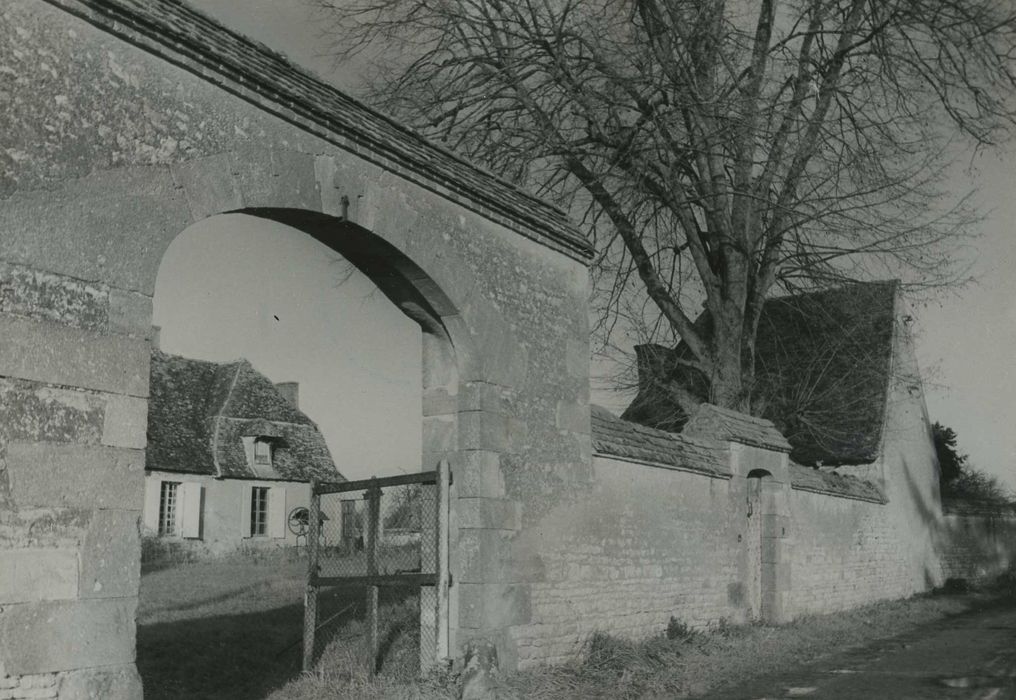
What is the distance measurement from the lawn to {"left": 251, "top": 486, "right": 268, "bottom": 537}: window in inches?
446

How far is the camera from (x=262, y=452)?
1155 inches

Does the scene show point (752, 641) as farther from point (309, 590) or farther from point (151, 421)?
point (151, 421)

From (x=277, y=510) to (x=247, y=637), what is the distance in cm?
1778

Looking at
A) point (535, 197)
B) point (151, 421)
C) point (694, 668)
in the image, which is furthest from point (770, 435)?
point (151, 421)

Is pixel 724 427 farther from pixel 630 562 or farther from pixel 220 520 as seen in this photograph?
pixel 220 520

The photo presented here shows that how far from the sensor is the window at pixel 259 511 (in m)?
28.5

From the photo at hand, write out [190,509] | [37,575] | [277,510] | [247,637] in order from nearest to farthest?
[37,575] → [247,637] → [190,509] → [277,510]

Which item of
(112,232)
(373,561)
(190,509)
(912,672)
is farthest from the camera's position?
(190,509)

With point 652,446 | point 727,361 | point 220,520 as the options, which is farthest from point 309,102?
point 220,520

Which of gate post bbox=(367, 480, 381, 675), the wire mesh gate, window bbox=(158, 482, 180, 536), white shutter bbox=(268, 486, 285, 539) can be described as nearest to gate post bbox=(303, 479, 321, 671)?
the wire mesh gate

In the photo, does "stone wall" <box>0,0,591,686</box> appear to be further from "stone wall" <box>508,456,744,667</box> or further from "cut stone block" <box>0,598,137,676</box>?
"stone wall" <box>508,456,744,667</box>

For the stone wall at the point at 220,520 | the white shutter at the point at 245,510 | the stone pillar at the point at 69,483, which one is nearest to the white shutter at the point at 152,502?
the stone wall at the point at 220,520

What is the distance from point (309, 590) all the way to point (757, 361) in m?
15.0

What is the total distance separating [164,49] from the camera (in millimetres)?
6121
